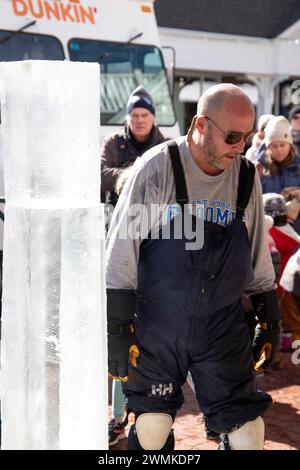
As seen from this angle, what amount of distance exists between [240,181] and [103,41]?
16.1ft

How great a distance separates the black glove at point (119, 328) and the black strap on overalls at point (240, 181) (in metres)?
0.44

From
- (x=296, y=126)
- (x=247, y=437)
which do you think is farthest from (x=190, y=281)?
(x=296, y=126)

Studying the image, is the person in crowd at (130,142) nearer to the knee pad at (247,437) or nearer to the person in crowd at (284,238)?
the person in crowd at (284,238)

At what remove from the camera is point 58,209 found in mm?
1639

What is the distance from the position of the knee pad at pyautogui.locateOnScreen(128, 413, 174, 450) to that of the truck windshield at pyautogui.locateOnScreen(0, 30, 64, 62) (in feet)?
15.5

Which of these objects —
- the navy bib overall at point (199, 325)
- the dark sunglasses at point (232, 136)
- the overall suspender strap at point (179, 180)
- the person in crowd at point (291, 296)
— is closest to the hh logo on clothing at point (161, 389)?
the navy bib overall at point (199, 325)

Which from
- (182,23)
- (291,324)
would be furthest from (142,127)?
(182,23)

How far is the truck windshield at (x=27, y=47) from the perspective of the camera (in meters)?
6.59

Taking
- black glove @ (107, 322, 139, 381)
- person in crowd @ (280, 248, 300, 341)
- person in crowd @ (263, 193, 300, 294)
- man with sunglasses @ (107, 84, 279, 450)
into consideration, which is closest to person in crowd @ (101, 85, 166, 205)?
person in crowd @ (263, 193, 300, 294)

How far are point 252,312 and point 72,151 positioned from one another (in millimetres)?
1746

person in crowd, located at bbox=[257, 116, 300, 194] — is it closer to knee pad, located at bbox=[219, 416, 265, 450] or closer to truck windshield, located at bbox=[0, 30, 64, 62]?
truck windshield, located at bbox=[0, 30, 64, 62]

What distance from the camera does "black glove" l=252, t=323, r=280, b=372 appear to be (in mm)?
3041

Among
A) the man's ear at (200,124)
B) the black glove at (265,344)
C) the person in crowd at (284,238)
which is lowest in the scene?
the black glove at (265,344)

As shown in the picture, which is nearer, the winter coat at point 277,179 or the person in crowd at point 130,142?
the person in crowd at point 130,142
